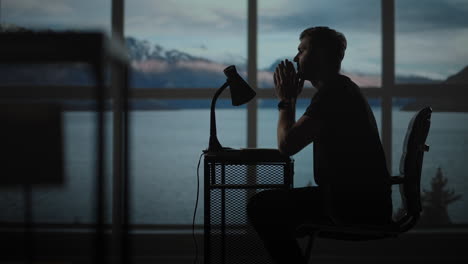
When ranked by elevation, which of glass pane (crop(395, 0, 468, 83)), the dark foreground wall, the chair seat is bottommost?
the dark foreground wall

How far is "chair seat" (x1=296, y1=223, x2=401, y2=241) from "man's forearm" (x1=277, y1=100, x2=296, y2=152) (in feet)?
1.10

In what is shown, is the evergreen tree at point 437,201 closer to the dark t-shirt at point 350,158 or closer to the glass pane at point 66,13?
the dark t-shirt at point 350,158

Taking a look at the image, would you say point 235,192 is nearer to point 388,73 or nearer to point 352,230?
point 352,230

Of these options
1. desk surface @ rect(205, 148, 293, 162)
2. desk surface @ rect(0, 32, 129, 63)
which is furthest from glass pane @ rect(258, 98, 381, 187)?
desk surface @ rect(0, 32, 129, 63)

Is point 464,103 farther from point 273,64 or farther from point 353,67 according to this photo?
point 273,64

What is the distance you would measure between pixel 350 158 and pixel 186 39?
72.2 inches

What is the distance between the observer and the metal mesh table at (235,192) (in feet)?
7.65

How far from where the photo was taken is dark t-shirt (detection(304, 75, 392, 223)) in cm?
190

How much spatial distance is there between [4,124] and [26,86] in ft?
6.40

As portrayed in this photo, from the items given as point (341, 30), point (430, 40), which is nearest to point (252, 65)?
point (341, 30)

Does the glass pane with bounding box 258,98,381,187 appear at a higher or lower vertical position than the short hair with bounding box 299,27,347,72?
lower

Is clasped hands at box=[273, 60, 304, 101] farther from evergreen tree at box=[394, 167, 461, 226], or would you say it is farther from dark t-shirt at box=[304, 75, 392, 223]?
evergreen tree at box=[394, 167, 461, 226]

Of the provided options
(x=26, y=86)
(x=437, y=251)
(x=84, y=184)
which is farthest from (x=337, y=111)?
(x=26, y=86)

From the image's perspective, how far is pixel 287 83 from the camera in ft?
7.07
